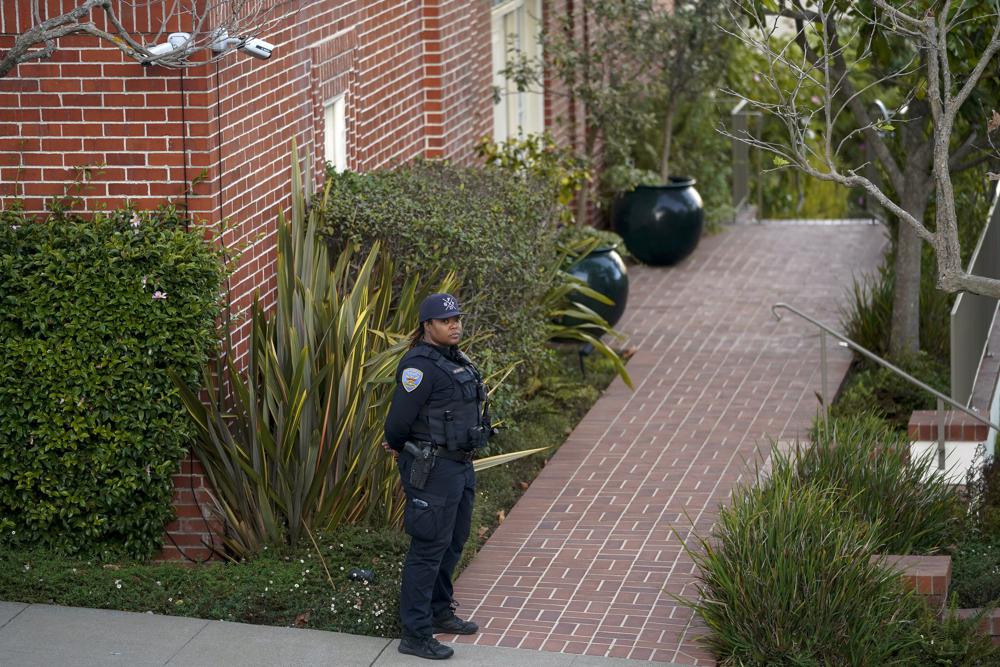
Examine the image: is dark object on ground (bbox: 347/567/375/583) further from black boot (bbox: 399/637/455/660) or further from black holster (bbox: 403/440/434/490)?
black holster (bbox: 403/440/434/490)

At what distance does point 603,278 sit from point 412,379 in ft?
21.5

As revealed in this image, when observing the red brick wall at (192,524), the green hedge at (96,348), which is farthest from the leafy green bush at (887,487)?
the green hedge at (96,348)

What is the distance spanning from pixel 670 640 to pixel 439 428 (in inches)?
62.2

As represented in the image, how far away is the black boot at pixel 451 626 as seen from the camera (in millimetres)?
7832

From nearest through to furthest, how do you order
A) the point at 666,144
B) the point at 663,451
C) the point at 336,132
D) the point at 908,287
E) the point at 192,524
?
1. the point at 192,524
2. the point at 663,451
3. the point at 336,132
4. the point at 908,287
5. the point at 666,144

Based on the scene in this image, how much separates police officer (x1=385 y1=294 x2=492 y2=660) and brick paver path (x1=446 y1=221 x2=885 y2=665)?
43 cm

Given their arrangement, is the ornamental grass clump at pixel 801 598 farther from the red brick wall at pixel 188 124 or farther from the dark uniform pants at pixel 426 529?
the red brick wall at pixel 188 124

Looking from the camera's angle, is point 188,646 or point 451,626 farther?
point 451,626

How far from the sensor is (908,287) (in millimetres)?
12422

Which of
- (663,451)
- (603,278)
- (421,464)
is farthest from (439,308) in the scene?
(603,278)

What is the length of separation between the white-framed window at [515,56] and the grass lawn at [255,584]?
699 cm

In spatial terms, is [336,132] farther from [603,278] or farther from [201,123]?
[603,278]

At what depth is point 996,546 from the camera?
9.03m

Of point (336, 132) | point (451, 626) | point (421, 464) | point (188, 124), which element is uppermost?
point (188, 124)
